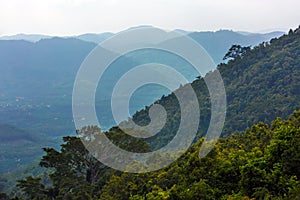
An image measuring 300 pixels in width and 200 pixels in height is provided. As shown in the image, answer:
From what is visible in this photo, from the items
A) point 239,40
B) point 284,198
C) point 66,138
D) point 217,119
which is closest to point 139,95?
point 239,40

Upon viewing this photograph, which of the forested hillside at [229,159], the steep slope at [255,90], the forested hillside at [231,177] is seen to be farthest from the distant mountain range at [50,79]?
the forested hillside at [231,177]

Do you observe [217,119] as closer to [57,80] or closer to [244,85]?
[244,85]

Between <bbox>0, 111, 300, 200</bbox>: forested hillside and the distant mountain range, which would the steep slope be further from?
<bbox>0, 111, 300, 200</bbox>: forested hillside

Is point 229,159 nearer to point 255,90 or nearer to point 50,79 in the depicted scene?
point 255,90

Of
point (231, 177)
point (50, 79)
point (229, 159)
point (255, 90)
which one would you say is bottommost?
point (231, 177)

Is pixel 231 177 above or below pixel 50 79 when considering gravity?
below

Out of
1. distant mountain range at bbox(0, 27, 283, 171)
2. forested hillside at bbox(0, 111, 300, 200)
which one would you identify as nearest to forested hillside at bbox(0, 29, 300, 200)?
forested hillside at bbox(0, 111, 300, 200)

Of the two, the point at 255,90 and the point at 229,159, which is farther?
the point at 255,90

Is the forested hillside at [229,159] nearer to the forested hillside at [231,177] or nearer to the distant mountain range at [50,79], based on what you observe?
the forested hillside at [231,177]

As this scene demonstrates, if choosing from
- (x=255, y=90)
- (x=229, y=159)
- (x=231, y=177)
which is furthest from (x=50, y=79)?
(x=231, y=177)

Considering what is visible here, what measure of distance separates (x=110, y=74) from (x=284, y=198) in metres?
109

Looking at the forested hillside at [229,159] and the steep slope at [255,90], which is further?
the steep slope at [255,90]

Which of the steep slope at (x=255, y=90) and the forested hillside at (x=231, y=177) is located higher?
the steep slope at (x=255, y=90)

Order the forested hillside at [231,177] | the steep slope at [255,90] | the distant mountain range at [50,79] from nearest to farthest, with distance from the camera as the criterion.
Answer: the forested hillside at [231,177] < the steep slope at [255,90] < the distant mountain range at [50,79]
